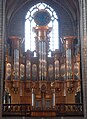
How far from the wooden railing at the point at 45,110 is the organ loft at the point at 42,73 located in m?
0.72

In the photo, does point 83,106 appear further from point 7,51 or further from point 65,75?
point 7,51

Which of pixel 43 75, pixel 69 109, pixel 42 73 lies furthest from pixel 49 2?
pixel 69 109

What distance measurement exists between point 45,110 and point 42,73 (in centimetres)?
381

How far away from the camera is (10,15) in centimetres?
3109

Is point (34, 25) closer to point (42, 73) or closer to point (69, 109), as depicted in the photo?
point (42, 73)

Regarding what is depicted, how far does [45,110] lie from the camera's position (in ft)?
76.1

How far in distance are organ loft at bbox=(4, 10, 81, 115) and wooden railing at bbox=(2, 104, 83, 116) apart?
72 cm

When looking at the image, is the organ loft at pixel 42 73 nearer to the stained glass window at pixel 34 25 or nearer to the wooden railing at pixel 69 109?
the wooden railing at pixel 69 109

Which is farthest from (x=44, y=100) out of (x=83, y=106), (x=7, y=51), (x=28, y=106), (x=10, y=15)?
(x=10, y=15)

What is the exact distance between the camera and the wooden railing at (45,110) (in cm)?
2313

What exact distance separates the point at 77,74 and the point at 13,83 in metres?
4.66

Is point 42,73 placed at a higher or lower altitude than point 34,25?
lower

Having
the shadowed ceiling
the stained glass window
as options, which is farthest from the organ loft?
the shadowed ceiling

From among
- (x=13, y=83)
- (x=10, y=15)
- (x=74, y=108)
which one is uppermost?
(x=10, y=15)
